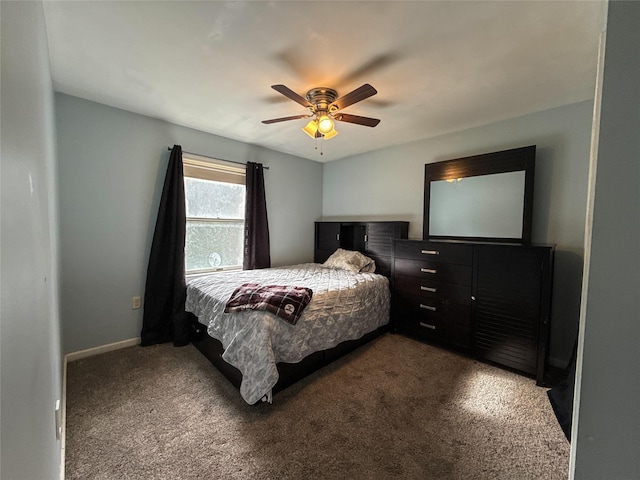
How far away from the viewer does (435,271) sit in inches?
107

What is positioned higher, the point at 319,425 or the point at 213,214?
the point at 213,214

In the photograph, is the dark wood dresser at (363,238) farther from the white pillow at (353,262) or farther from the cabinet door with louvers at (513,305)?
the cabinet door with louvers at (513,305)

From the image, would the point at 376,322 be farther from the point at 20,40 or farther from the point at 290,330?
the point at 20,40

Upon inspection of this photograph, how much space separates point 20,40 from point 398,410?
2.46 metres

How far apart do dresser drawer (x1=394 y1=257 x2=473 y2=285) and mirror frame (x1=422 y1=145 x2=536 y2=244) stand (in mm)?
450

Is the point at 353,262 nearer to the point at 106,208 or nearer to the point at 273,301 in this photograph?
the point at 273,301

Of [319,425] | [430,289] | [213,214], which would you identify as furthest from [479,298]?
[213,214]

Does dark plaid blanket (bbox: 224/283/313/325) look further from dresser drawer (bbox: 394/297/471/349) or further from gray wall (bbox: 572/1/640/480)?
gray wall (bbox: 572/1/640/480)

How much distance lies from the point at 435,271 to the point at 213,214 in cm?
269

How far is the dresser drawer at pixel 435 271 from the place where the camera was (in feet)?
8.27

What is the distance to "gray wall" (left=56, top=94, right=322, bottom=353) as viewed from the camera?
2316mm

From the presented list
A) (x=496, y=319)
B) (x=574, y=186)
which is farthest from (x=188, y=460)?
(x=574, y=186)

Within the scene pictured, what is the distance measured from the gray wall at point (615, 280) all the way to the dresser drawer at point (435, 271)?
227cm

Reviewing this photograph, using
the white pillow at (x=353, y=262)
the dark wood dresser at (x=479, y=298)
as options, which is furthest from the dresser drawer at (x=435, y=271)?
the white pillow at (x=353, y=262)
